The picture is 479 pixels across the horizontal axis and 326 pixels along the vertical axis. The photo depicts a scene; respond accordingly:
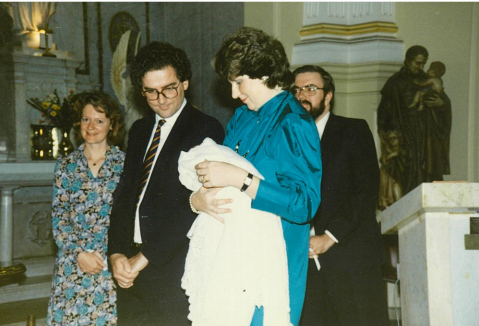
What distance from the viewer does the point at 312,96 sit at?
2885mm

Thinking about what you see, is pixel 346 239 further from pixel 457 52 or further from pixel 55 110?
pixel 55 110

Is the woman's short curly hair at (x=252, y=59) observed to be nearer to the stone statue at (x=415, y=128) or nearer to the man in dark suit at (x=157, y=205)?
the man in dark suit at (x=157, y=205)

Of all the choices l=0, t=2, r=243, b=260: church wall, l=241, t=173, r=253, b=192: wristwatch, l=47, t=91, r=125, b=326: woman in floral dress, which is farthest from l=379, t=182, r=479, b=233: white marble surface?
l=0, t=2, r=243, b=260: church wall

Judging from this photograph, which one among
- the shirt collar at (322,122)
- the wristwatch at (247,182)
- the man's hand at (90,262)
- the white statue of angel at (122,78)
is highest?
the white statue of angel at (122,78)

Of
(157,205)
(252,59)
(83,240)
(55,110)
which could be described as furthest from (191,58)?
(252,59)

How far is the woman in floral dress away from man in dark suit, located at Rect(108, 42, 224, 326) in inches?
10.2

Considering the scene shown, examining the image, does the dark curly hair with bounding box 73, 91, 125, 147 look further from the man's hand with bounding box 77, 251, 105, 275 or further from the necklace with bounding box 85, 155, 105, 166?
the man's hand with bounding box 77, 251, 105, 275

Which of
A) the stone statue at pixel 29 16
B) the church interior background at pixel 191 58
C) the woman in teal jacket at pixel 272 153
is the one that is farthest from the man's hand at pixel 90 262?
the stone statue at pixel 29 16

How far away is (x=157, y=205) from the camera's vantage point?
2.31 meters

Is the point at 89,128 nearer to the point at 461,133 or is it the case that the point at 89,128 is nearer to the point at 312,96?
the point at 312,96

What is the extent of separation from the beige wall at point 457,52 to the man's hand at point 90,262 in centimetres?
315

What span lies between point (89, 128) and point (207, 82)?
3.89 meters

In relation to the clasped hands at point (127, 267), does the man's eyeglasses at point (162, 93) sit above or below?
above

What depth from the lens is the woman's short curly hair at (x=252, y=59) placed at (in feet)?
5.90
